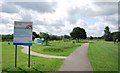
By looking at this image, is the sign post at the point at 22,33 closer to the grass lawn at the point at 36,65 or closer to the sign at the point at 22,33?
the sign at the point at 22,33

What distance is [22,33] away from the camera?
1473 cm

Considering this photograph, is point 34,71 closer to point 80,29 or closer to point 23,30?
point 23,30

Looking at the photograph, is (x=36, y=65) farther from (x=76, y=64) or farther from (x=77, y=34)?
(x=77, y=34)

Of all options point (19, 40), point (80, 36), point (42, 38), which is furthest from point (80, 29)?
point (19, 40)

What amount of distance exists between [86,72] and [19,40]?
4678 mm

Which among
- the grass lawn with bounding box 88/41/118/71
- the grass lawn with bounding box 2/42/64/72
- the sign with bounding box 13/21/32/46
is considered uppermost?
the sign with bounding box 13/21/32/46

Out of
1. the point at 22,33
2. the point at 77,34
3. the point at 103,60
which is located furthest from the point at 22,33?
the point at 77,34

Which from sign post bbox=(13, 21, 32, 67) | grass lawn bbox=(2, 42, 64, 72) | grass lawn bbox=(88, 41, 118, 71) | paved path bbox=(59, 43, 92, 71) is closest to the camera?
paved path bbox=(59, 43, 92, 71)

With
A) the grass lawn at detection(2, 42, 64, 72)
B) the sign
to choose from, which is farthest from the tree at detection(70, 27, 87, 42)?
the sign

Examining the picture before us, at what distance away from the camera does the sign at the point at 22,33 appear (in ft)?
48.0

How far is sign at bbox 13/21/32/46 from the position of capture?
14.6m

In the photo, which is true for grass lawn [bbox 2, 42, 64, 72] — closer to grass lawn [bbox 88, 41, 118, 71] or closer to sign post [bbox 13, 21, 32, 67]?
sign post [bbox 13, 21, 32, 67]

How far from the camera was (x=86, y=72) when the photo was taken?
41.1 ft

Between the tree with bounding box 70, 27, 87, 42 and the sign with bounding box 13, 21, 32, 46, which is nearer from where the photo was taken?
the sign with bounding box 13, 21, 32, 46
